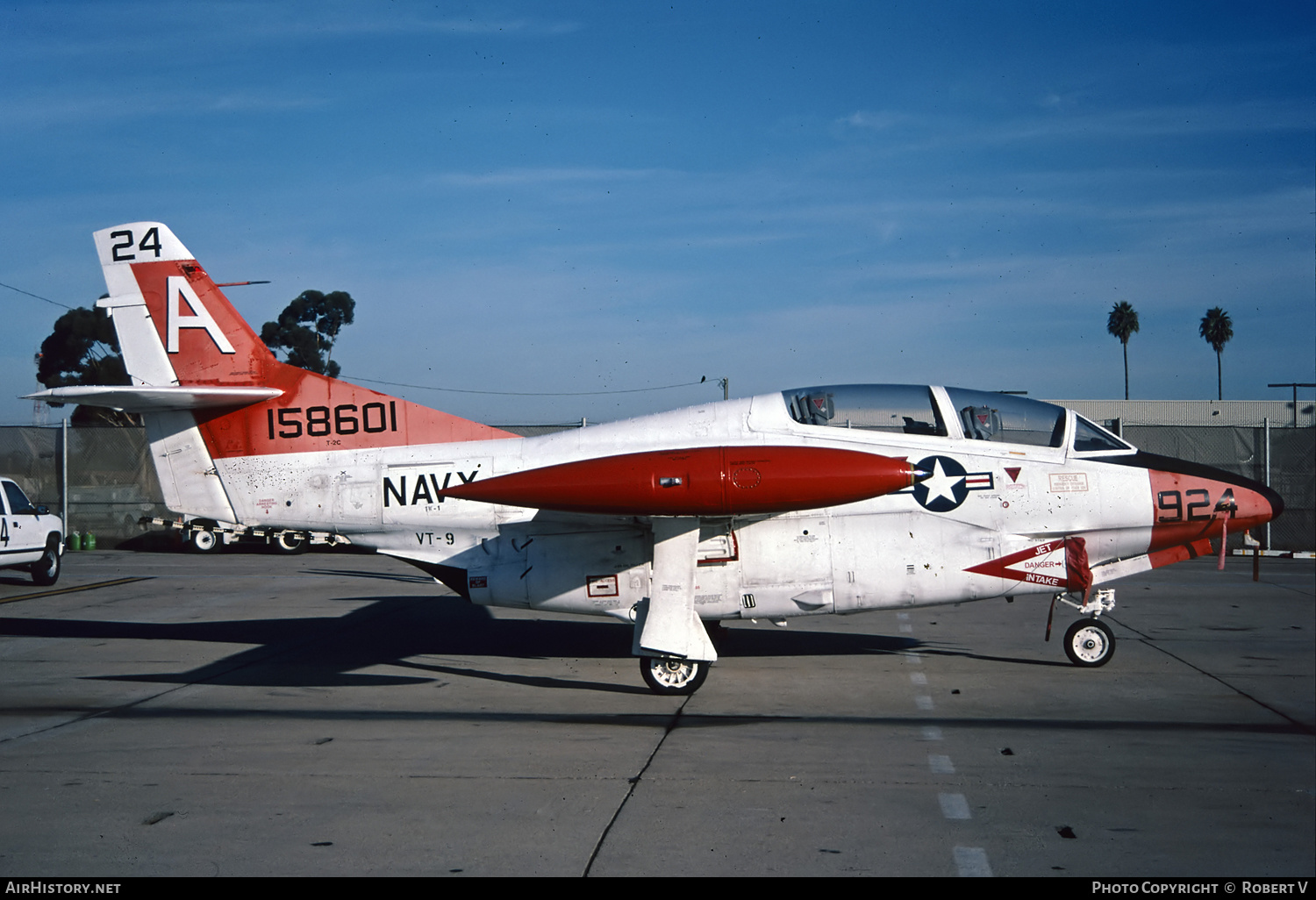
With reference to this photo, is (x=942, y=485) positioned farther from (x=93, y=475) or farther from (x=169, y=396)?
(x=93, y=475)

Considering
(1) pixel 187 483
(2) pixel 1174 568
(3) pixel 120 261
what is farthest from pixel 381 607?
(2) pixel 1174 568

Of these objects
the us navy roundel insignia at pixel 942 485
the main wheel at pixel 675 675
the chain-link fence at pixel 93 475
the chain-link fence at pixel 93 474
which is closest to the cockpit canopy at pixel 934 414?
the us navy roundel insignia at pixel 942 485

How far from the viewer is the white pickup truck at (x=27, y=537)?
17094 millimetres

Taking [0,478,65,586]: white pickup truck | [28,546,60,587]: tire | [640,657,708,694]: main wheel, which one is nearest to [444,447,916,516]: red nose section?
[640,657,708,694]: main wheel

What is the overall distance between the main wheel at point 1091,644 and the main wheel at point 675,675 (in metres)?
3.94

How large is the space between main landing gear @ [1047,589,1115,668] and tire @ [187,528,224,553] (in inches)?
891

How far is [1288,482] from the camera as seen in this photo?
24719 mm

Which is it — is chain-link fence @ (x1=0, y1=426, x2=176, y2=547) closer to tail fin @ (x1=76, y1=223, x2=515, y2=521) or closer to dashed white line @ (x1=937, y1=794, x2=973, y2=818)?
tail fin @ (x1=76, y1=223, x2=515, y2=521)

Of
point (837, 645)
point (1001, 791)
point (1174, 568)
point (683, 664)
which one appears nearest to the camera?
point (1001, 791)

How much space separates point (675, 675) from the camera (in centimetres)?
923

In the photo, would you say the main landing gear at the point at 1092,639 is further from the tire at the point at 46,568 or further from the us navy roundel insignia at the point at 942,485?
the tire at the point at 46,568

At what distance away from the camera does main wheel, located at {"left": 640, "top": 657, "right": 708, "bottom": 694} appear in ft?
30.2
